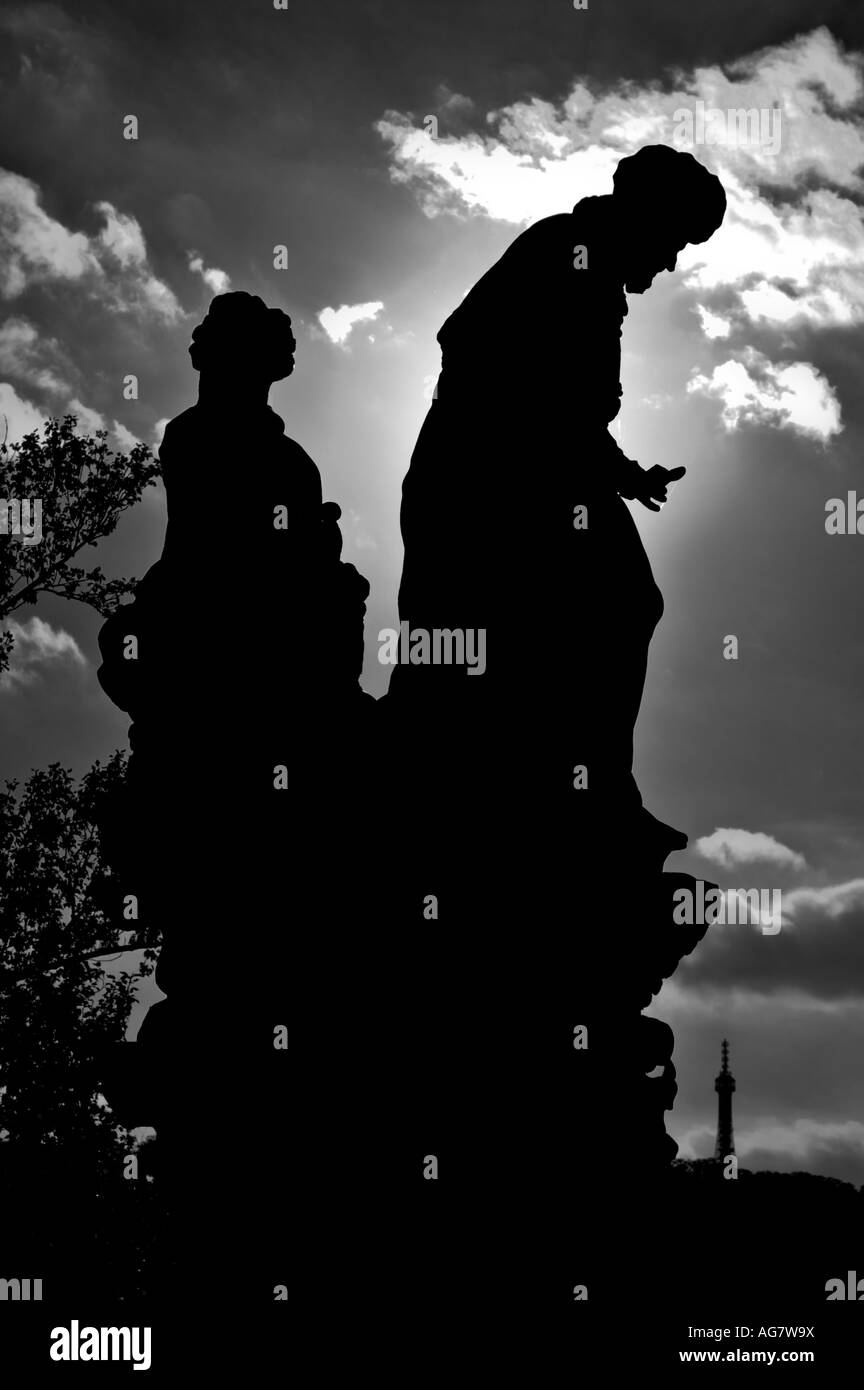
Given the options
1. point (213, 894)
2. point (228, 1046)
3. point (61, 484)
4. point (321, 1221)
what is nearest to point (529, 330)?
point (213, 894)

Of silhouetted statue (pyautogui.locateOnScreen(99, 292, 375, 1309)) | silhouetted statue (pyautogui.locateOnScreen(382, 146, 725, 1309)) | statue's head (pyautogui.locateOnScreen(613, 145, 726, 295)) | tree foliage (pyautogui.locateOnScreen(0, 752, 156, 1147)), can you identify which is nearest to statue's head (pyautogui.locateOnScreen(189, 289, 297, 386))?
silhouetted statue (pyautogui.locateOnScreen(99, 292, 375, 1309))

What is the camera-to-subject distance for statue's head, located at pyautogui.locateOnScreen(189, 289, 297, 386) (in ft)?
21.2

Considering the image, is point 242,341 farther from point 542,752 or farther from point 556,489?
point 542,752

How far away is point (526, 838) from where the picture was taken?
5.62m

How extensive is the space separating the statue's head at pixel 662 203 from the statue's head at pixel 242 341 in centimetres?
159

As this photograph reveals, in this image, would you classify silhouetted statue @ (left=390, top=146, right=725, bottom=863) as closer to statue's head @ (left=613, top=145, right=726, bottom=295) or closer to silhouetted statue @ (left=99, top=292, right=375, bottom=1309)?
statue's head @ (left=613, top=145, right=726, bottom=295)

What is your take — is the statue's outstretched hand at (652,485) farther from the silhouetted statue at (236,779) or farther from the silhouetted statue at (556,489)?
the silhouetted statue at (236,779)

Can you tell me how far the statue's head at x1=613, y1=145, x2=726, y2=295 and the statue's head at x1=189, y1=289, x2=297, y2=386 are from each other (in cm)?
159

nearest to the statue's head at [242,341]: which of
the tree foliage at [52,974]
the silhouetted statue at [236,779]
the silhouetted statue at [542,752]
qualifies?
the silhouetted statue at [236,779]

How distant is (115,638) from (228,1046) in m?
1.78

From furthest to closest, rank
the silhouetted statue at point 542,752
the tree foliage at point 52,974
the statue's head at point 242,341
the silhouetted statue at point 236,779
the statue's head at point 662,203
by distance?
the tree foliage at point 52,974 → the statue's head at point 242,341 → the statue's head at point 662,203 → the silhouetted statue at point 236,779 → the silhouetted statue at point 542,752

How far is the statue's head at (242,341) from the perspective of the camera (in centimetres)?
645
